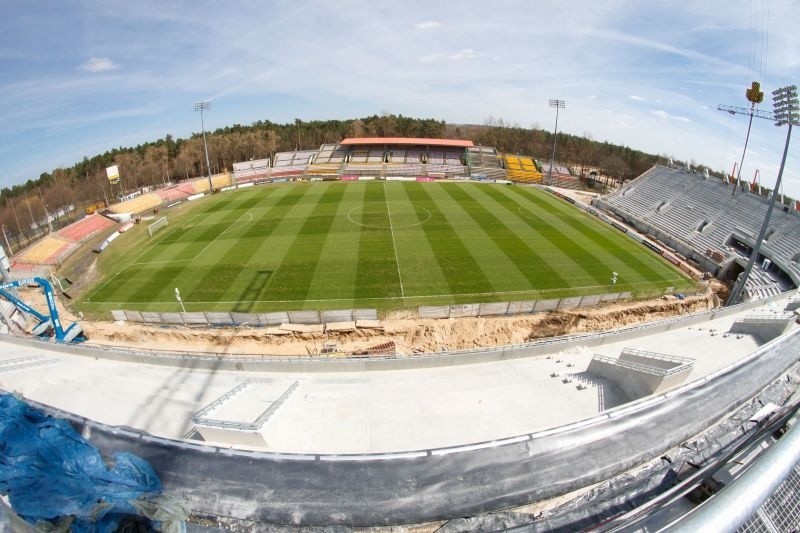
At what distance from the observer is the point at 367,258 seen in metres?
31.6

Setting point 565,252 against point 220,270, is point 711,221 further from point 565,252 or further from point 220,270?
→ point 220,270

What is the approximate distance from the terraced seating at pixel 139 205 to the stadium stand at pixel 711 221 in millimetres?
63325

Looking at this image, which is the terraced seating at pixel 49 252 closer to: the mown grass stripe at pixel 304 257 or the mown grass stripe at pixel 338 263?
the mown grass stripe at pixel 304 257

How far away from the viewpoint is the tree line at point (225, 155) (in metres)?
54.4

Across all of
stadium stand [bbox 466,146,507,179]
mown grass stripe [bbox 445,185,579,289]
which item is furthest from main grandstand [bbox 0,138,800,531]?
stadium stand [bbox 466,146,507,179]

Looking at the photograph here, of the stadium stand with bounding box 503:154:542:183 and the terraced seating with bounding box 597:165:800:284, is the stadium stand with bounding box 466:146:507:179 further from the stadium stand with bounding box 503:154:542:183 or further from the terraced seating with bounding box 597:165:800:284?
the terraced seating with bounding box 597:165:800:284

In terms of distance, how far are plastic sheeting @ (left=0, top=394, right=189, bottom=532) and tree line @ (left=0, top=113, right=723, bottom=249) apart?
52467 mm

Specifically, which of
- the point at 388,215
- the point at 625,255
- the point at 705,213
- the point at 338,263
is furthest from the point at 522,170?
the point at 338,263

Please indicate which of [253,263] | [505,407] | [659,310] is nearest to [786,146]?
[659,310]

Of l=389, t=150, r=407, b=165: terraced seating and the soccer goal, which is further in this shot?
l=389, t=150, r=407, b=165: terraced seating

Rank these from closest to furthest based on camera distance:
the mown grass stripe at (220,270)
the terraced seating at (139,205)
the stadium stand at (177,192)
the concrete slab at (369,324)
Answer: the concrete slab at (369,324) < the mown grass stripe at (220,270) < the terraced seating at (139,205) < the stadium stand at (177,192)

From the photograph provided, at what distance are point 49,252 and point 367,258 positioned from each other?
109 ft

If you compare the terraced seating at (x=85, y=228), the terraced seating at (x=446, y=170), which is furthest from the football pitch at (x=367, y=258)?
the terraced seating at (x=446, y=170)

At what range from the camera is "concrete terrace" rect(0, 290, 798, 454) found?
38.8ft
